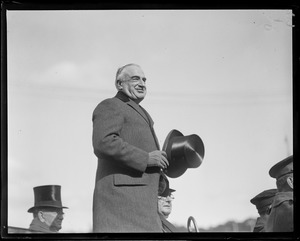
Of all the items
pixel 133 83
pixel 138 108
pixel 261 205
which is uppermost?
pixel 133 83

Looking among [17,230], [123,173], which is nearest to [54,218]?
[17,230]

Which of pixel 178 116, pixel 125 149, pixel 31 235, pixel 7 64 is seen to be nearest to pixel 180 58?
pixel 178 116

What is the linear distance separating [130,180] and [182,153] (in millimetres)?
282

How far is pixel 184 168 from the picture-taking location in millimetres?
3727

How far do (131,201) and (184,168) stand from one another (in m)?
0.30

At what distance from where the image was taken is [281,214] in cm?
373

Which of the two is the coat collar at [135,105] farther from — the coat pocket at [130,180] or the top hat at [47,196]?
the top hat at [47,196]

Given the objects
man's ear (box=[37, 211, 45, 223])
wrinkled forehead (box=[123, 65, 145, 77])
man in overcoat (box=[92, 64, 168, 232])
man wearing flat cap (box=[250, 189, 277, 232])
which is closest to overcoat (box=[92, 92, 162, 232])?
man in overcoat (box=[92, 64, 168, 232])

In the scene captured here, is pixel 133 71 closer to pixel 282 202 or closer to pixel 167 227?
pixel 167 227

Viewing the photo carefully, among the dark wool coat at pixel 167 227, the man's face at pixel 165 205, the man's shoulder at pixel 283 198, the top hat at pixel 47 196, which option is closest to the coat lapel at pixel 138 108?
the man's face at pixel 165 205

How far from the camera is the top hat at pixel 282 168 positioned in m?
3.71

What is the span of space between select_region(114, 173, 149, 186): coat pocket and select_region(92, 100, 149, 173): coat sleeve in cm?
4

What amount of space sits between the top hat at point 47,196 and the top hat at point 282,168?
1.02m

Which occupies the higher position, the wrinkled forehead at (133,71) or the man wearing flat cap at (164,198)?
the wrinkled forehead at (133,71)
